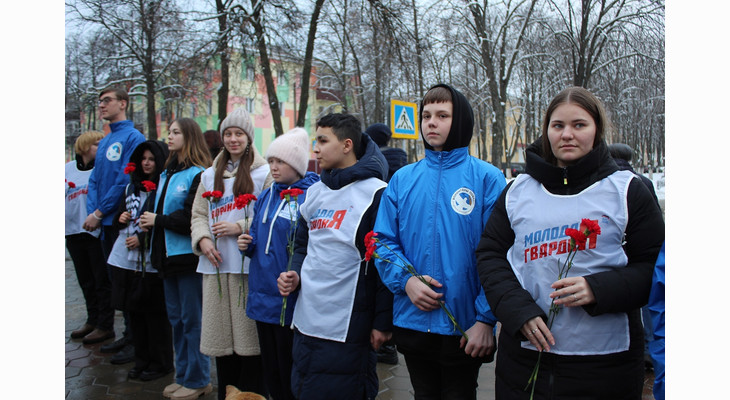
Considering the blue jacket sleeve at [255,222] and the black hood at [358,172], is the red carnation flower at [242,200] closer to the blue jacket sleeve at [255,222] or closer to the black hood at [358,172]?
the blue jacket sleeve at [255,222]

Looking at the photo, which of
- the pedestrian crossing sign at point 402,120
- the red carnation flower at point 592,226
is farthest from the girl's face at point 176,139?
the pedestrian crossing sign at point 402,120

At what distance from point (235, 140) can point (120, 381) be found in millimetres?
2303

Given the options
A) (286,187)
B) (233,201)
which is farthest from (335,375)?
(233,201)

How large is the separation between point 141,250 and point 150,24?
1067 cm

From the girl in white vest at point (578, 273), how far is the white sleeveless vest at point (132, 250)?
10.2 feet

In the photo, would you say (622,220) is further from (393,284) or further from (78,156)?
(78,156)

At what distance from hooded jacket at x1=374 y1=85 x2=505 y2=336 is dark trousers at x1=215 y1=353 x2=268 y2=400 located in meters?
1.52

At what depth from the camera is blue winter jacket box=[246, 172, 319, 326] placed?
124 inches

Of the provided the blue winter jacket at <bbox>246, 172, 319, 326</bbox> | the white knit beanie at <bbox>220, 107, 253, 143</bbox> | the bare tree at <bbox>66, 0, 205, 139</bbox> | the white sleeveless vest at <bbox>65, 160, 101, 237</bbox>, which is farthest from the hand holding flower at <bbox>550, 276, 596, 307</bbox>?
the bare tree at <bbox>66, 0, 205, 139</bbox>

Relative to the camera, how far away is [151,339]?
4.39 metres

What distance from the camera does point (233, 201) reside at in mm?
3656

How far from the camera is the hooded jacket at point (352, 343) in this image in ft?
8.77

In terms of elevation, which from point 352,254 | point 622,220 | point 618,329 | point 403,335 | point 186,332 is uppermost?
point 622,220

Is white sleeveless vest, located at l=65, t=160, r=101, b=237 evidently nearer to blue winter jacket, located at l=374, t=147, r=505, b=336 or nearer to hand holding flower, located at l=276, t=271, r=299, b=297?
hand holding flower, located at l=276, t=271, r=299, b=297
